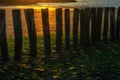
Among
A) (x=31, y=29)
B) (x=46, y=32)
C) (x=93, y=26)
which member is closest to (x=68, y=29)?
(x=46, y=32)

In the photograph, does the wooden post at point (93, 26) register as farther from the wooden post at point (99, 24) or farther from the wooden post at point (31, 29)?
the wooden post at point (31, 29)

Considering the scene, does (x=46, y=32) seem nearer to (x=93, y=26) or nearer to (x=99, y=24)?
(x=93, y=26)

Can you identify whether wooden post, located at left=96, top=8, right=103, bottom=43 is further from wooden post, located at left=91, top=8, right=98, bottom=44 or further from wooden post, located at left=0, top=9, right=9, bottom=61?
wooden post, located at left=0, top=9, right=9, bottom=61

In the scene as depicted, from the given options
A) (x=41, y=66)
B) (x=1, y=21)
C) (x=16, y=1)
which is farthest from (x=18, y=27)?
(x=16, y=1)

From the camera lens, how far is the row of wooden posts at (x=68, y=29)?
32.2 ft

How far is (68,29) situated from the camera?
11.2 meters

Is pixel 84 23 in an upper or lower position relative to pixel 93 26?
upper

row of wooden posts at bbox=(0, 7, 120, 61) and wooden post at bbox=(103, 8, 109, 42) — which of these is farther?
wooden post at bbox=(103, 8, 109, 42)

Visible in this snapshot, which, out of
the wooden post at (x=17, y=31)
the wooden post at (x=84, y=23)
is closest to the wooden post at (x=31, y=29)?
the wooden post at (x=17, y=31)

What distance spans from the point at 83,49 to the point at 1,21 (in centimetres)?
324

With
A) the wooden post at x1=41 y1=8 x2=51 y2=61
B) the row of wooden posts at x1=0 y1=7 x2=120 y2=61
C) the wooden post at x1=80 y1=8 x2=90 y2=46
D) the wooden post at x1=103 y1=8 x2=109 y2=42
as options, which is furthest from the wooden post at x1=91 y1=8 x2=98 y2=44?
the wooden post at x1=41 y1=8 x2=51 y2=61

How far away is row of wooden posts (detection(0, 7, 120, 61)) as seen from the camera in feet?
32.2

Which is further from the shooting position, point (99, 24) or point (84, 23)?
point (99, 24)

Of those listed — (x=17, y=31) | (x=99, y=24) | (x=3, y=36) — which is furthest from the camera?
(x=99, y=24)
